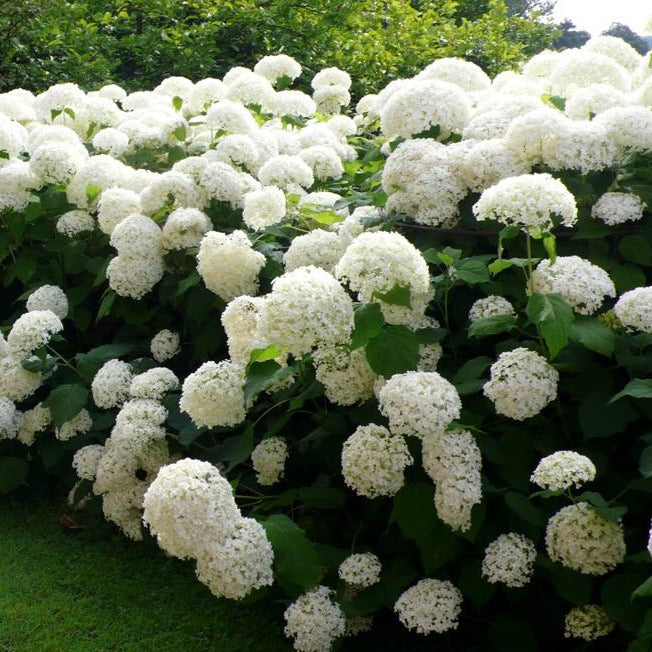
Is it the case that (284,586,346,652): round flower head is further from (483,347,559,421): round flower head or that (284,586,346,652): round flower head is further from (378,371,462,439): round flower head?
(483,347,559,421): round flower head

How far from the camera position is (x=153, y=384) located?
3814mm

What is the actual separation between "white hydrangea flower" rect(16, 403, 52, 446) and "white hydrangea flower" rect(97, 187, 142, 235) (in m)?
0.90

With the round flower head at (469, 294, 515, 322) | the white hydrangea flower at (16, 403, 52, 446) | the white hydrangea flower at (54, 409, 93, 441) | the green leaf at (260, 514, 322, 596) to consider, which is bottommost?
the white hydrangea flower at (16, 403, 52, 446)

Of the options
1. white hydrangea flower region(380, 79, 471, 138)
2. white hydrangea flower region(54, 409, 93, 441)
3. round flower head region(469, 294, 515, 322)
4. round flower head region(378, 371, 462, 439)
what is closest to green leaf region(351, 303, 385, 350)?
round flower head region(378, 371, 462, 439)

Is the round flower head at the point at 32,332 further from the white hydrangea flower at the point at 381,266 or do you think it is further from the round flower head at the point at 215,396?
the white hydrangea flower at the point at 381,266

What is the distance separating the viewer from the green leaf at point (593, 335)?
111 inches

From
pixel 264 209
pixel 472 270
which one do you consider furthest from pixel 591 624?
pixel 264 209

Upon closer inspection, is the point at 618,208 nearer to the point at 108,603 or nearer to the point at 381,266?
the point at 381,266

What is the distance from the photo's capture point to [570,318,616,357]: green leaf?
→ 282 cm

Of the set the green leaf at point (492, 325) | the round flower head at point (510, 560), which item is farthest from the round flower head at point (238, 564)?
the green leaf at point (492, 325)

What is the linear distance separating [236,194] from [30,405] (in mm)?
1399

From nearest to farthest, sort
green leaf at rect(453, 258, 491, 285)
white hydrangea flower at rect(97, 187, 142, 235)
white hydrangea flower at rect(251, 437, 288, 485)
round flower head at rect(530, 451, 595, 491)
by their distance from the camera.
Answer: round flower head at rect(530, 451, 595, 491), green leaf at rect(453, 258, 491, 285), white hydrangea flower at rect(251, 437, 288, 485), white hydrangea flower at rect(97, 187, 142, 235)

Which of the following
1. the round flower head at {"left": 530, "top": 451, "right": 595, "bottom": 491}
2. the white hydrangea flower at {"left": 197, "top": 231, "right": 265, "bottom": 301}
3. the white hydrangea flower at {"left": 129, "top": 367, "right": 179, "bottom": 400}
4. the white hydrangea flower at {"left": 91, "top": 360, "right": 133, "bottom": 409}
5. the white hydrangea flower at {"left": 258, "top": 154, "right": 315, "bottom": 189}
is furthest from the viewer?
the white hydrangea flower at {"left": 258, "top": 154, "right": 315, "bottom": 189}

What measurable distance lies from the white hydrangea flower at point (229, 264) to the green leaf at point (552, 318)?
4.09 ft
